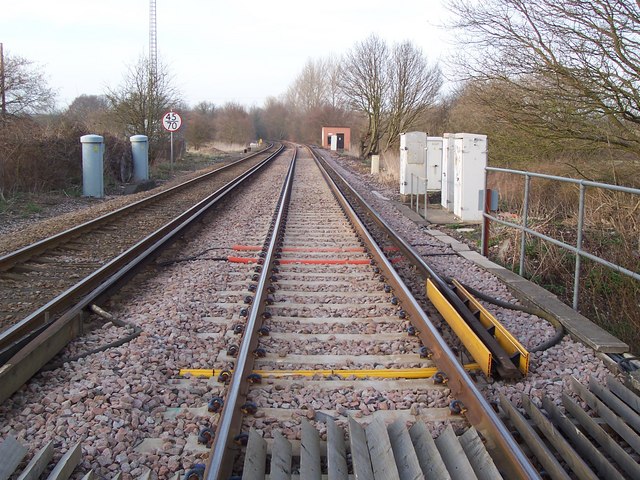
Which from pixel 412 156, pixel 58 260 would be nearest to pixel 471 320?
pixel 58 260

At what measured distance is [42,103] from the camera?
23.5 meters

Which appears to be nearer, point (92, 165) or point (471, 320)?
point (471, 320)

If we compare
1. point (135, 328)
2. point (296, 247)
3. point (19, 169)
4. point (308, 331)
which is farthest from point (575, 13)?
point (19, 169)

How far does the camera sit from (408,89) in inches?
1428

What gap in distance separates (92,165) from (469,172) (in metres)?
9.98

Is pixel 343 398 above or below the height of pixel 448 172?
below

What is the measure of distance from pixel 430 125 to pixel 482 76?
22.3 meters

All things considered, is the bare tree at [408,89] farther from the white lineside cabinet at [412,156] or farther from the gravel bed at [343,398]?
the gravel bed at [343,398]

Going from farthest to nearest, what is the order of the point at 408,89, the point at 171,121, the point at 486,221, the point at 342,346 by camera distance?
1. the point at 408,89
2. the point at 171,121
3. the point at 486,221
4. the point at 342,346

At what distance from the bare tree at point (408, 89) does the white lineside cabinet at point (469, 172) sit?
23.6 metres

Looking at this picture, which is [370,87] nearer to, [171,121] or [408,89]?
[408,89]

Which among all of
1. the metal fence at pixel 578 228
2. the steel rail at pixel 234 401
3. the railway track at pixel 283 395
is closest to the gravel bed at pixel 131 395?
the railway track at pixel 283 395

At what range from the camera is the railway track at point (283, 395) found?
3.00 meters

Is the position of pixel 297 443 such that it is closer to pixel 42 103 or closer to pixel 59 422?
pixel 59 422
